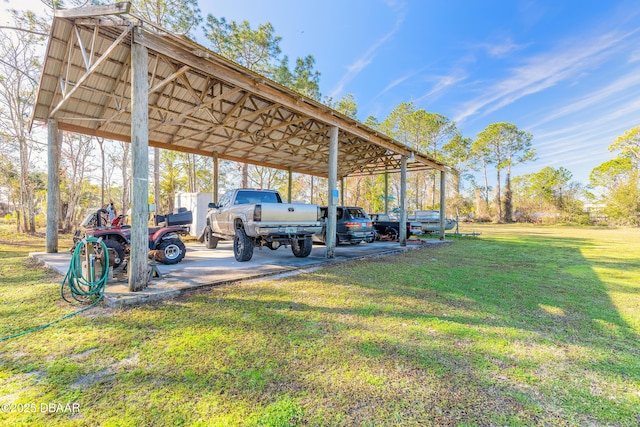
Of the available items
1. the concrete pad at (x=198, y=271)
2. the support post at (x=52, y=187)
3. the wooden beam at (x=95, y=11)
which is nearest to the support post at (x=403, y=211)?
the concrete pad at (x=198, y=271)

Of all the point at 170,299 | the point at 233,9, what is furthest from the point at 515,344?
the point at 233,9

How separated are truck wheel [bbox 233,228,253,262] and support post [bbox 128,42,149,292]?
2.53 m

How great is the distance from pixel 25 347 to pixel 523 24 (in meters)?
23.3

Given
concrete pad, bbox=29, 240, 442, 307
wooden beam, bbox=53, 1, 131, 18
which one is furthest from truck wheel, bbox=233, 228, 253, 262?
wooden beam, bbox=53, 1, 131, 18

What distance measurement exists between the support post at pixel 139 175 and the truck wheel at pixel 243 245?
8.29 ft

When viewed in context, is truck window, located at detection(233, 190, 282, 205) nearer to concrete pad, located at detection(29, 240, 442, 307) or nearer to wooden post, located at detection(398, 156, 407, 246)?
concrete pad, located at detection(29, 240, 442, 307)

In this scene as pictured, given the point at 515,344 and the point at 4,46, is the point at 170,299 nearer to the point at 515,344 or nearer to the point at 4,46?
the point at 515,344

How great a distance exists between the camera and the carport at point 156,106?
4.10m

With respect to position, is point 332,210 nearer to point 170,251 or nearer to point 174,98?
point 170,251

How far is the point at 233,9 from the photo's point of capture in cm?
1402

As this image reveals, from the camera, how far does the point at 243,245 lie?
21.4 ft

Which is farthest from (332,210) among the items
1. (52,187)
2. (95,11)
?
(52,187)

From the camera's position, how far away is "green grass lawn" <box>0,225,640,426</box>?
Result: 1743mm

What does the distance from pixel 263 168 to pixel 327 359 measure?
28693 mm
